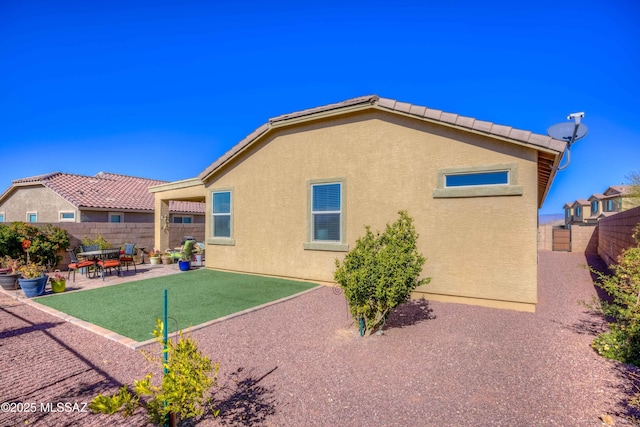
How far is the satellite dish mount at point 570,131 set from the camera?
6715mm

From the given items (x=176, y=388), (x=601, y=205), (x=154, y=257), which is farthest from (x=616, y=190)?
(x=176, y=388)

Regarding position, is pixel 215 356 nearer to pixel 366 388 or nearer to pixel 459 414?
pixel 366 388

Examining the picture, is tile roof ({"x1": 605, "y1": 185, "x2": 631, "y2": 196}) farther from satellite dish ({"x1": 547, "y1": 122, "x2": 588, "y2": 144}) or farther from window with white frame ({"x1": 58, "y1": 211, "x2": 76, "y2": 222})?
window with white frame ({"x1": 58, "y1": 211, "x2": 76, "y2": 222})

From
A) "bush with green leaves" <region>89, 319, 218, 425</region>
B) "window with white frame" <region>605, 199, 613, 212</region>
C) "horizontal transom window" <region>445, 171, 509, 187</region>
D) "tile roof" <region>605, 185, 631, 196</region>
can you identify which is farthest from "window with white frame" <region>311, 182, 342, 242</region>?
"window with white frame" <region>605, 199, 613, 212</region>

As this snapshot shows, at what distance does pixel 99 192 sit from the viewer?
2105cm

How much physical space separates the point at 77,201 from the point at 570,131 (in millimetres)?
22845

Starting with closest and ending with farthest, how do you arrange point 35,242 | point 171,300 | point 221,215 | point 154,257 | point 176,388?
point 176,388 < point 171,300 < point 35,242 < point 221,215 < point 154,257

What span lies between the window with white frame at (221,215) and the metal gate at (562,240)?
22768mm

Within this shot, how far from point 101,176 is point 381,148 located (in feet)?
88.6

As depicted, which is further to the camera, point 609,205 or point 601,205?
point 601,205

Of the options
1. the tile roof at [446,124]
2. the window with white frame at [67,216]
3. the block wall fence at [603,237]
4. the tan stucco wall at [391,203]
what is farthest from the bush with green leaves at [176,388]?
the window with white frame at [67,216]

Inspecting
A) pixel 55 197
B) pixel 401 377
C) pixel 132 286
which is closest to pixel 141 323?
pixel 132 286

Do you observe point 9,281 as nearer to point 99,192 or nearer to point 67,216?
point 67,216

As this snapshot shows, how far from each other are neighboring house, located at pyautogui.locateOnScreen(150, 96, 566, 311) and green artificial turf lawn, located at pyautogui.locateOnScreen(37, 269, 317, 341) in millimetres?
1267
